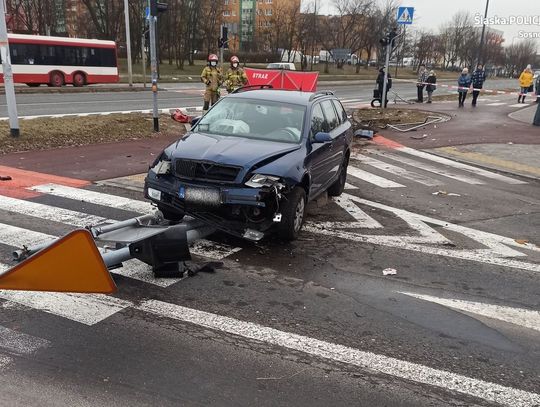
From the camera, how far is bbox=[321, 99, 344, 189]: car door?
7641 mm

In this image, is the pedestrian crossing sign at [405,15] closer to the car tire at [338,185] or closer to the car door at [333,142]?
the car door at [333,142]

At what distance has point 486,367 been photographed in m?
3.78

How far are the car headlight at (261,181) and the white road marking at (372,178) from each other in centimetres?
472

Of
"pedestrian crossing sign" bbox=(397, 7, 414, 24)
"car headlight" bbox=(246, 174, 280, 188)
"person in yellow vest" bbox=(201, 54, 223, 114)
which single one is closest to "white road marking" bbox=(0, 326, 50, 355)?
"car headlight" bbox=(246, 174, 280, 188)

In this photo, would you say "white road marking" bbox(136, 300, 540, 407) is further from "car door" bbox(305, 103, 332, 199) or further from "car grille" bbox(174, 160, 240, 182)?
"car door" bbox(305, 103, 332, 199)

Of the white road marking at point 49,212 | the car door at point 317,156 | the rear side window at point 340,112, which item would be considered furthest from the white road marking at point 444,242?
the white road marking at point 49,212

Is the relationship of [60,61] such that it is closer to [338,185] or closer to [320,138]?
[338,185]

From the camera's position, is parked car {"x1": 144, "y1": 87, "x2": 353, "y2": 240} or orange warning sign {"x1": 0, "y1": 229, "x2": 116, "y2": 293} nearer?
orange warning sign {"x1": 0, "y1": 229, "x2": 116, "y2": 293}

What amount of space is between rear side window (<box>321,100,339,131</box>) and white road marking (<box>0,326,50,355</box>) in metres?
5.31

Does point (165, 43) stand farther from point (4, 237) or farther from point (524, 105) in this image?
point (4, 237)

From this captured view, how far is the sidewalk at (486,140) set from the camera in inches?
502

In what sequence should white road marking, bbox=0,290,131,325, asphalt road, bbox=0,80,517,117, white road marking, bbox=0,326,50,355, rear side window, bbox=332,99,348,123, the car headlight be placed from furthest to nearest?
1. asphalt road, bbox=0,80,517,117
2. rear side window, bbox=332,99,348,123
3. the car headlight
4. white road marking, bbox=0,290,131,325
5. white road marking, bbox=0,326,50,355

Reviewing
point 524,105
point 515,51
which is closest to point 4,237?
point 524,105

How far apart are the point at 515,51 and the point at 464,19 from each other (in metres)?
26.5
